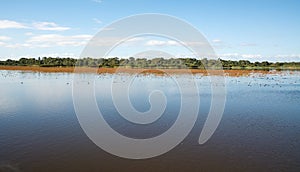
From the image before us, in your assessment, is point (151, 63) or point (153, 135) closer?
point (153, 135)

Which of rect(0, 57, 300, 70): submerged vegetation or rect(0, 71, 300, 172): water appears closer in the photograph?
rect(0, 71, 300, 172): water

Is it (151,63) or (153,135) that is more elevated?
(151,63)

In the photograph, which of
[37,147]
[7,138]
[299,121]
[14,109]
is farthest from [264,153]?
[14,109]

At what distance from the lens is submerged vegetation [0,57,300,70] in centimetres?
6719

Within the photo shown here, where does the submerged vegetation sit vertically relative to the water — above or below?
above

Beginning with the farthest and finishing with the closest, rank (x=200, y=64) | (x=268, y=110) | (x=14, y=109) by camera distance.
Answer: (x=200, y=64) < (x=268, y=110) < (x=14, y=109)

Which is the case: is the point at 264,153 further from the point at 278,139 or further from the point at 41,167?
Result: the point at 41,167

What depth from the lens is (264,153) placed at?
337 inches

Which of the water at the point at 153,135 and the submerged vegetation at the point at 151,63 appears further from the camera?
the submerged vegetation at the point at 151,63

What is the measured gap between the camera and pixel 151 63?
66250mm

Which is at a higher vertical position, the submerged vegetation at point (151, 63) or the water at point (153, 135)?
the submerged vegetation at point (151, 63)

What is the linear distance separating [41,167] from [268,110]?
41.1ft

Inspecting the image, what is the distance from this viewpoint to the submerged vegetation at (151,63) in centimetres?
6719

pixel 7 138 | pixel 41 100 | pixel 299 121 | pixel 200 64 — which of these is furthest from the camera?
pixel 200 64
